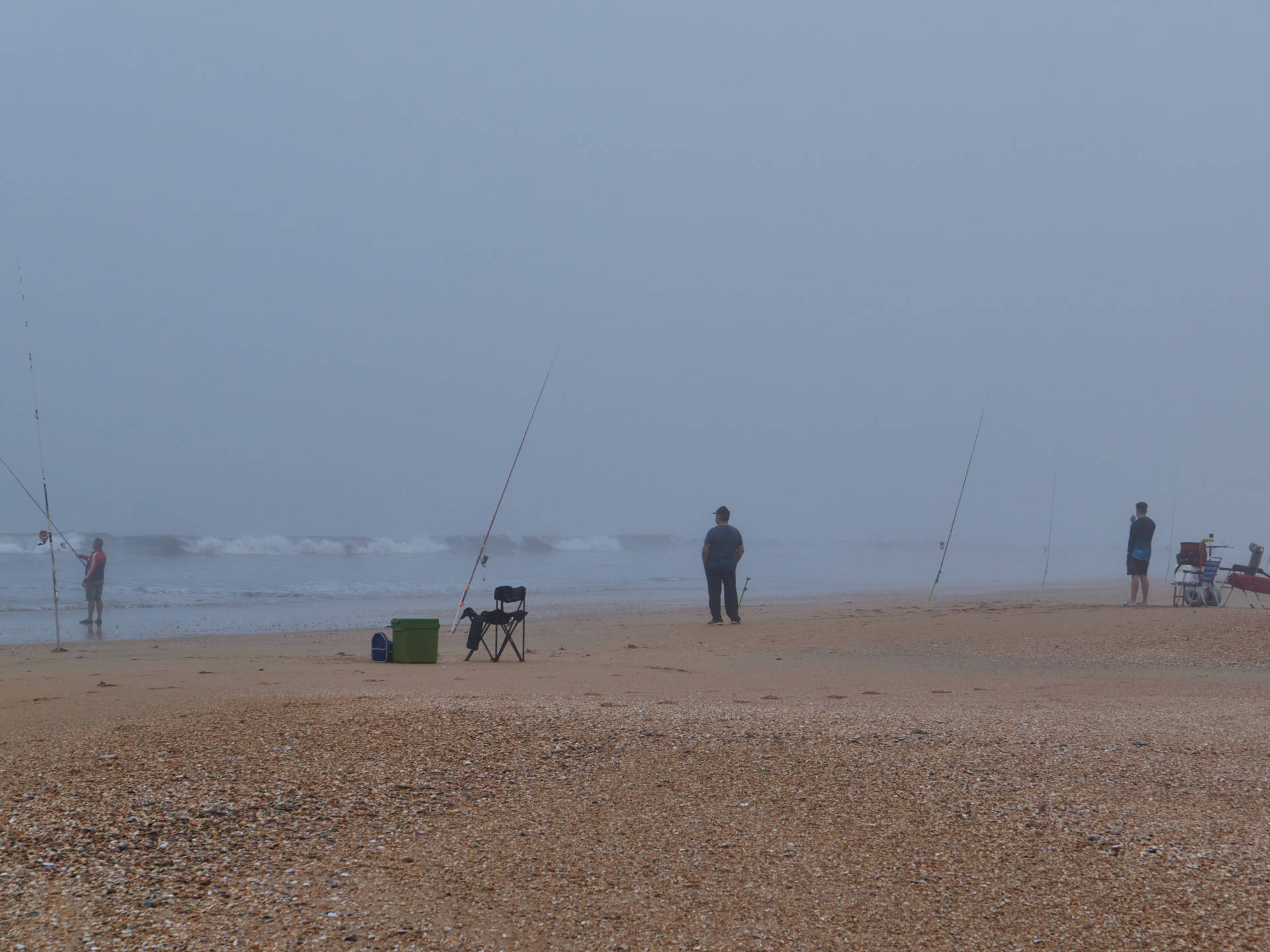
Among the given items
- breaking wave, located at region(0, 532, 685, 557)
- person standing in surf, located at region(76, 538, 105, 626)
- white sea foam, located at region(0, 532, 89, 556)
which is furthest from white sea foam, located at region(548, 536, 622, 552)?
person standing in surf, located at region(76, 538, 105, 626)

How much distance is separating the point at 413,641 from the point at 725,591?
6.33 m

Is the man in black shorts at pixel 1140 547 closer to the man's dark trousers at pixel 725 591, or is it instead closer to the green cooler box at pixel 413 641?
the man's dark trousers at pixel 725 591

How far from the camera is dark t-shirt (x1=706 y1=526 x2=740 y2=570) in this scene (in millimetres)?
14773

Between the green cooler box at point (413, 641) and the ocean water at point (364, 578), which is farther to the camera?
the ocean water at point (364, 578)

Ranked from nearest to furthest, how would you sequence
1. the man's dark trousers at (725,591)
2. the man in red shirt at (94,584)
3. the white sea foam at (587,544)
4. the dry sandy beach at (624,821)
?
the dry sandy beach at (624,821), the man's dark trousers at (725,591), the man in red shirt at (94,584), the white sea foam at (587,544)

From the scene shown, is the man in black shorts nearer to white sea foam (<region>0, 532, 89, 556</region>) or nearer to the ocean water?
the ocean water

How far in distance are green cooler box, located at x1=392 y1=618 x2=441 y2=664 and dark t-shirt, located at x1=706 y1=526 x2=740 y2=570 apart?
5.98 metres

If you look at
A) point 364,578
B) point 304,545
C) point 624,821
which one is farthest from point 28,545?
point 624,821

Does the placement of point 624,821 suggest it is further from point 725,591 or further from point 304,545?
point 304,545

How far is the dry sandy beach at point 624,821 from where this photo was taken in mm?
3084

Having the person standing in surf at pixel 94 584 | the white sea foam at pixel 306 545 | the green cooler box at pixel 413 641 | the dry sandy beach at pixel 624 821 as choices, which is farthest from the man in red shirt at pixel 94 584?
the white sea foam at pixel 306 545

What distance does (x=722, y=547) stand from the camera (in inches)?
583

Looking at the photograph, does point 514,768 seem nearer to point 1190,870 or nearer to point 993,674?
point 1190,870

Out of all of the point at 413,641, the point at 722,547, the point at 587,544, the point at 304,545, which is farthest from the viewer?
the point at 587,544
